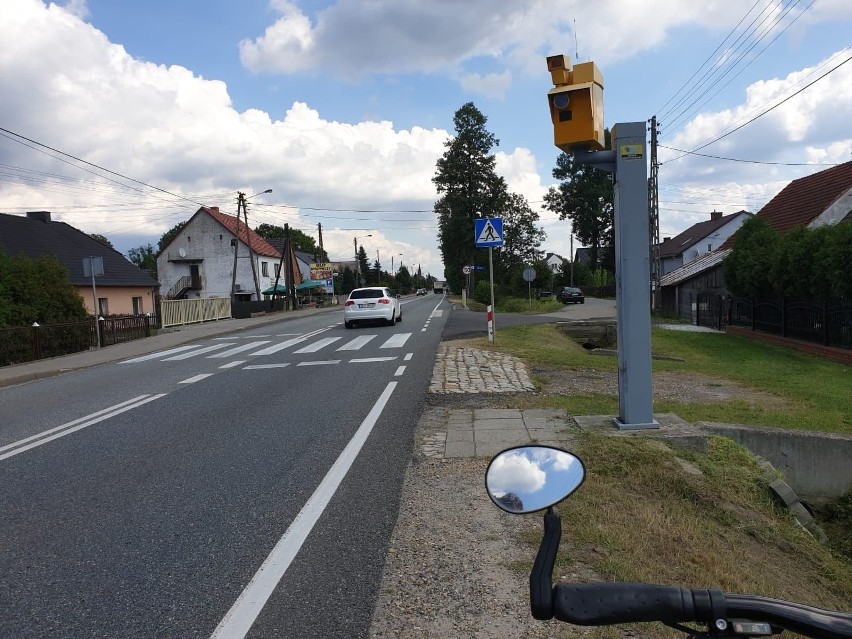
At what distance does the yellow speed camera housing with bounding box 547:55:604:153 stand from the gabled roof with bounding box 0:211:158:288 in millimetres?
32753

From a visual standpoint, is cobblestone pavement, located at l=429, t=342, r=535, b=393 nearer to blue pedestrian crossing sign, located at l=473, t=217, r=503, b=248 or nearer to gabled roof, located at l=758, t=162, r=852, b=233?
blue pedestrian crossing sign, located at l=473, t=217, r=503, b=248

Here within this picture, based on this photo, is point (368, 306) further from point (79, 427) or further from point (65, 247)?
point (65, 247)

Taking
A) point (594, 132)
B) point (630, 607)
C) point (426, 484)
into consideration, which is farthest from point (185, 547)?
point (594, 132)

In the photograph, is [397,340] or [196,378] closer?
[196,378]

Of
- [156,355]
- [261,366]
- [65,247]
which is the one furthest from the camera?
[65,247]

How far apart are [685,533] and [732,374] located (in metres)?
9.02

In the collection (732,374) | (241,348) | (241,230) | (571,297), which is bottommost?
(571,297)

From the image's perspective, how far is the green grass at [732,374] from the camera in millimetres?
7906

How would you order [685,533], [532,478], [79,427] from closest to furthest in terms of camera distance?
[532,478] → [685,533] → [79,427]

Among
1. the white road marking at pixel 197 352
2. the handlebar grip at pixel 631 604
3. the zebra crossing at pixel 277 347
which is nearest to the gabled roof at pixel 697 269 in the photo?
the zebra crossing at pixel 277 347

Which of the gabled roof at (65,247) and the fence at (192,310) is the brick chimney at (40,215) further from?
the fence at (192,310)

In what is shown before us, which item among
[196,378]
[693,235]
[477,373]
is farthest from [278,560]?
[693,235]

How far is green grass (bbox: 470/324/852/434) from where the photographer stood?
25.9 ft

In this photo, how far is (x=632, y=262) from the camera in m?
6.05
